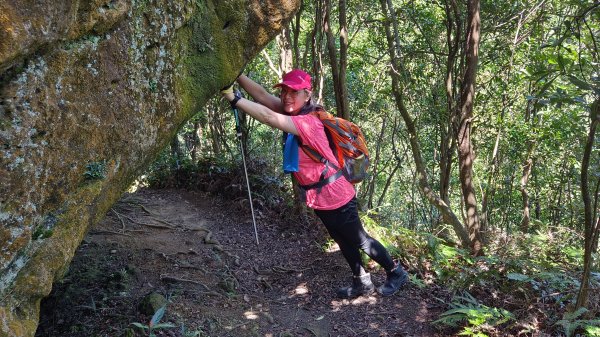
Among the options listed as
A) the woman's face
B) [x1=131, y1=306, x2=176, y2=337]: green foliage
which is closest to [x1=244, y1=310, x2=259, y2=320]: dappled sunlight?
[x1=131, y1=306, x2=176, y2=337]: green foliage

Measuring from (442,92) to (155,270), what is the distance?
10036mm

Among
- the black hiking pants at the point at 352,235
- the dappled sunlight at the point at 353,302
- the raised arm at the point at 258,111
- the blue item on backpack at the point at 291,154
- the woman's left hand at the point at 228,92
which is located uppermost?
the woman's left hand at the point at 228,92

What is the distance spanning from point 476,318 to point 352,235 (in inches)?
59.6

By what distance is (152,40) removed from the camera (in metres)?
3.62

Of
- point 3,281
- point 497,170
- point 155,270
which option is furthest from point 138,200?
point 497,170

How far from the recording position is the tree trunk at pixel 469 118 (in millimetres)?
6574

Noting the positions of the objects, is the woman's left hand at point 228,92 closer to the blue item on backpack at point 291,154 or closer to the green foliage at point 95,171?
the blue item on backpack at point 291,154

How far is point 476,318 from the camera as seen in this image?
14.6 feet

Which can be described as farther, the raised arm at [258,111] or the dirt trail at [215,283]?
the raised arm at [258,111]

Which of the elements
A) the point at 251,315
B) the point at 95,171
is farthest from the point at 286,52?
the point at 95,171

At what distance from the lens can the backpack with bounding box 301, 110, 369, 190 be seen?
4.95 m

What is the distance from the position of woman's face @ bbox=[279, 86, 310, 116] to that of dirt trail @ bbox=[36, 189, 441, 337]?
2174 millimetres

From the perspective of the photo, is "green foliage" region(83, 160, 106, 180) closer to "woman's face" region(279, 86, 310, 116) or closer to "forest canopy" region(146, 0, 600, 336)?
"woman's face" region(279, 86, 310, 116)

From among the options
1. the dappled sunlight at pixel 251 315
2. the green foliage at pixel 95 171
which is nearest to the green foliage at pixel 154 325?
the dappled sunlight at pixel 251 315
